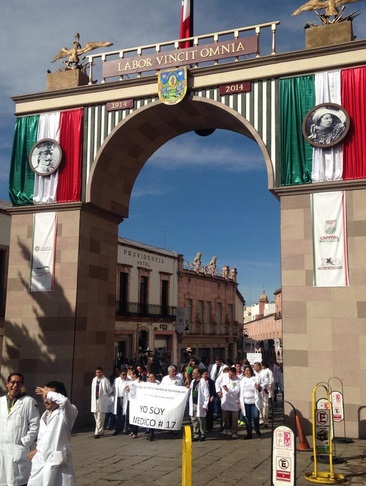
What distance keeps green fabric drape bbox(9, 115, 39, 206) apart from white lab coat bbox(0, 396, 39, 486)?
11.2 metres

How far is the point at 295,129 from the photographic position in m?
14.8

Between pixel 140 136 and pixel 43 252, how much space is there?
15.9 ft

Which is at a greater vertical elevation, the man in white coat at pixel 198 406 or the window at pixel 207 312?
the window at pixel 207 312

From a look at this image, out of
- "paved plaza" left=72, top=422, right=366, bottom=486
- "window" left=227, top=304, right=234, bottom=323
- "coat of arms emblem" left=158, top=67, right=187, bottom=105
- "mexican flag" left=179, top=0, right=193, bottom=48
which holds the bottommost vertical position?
"paved plaza" left=72, top=422, right=366, bottom=486

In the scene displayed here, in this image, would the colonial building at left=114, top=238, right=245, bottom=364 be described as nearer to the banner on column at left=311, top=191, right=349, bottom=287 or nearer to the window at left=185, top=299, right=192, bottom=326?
the window at left=185, top=299, right=192, bottom=326

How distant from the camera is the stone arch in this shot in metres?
16.3

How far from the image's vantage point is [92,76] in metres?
17.6

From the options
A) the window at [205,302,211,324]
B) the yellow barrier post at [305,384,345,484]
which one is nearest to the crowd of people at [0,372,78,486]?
the yellow barrier post at [305,384,345,484]

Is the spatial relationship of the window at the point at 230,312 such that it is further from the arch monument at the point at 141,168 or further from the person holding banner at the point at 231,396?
the person holding banner at the point at 231,396

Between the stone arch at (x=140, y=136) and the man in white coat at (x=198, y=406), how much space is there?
269 inches

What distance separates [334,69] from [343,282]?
226 inches

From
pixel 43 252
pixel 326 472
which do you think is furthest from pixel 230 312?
pixel 326 472

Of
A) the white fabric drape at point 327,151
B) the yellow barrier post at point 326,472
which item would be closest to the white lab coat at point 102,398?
the yellow barrier post at point 326,472

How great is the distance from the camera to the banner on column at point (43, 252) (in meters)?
16.6
